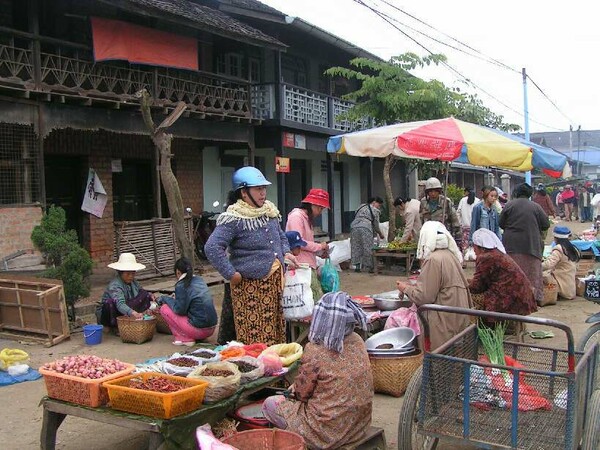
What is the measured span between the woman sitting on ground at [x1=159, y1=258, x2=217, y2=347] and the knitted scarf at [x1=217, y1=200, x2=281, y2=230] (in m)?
1.50

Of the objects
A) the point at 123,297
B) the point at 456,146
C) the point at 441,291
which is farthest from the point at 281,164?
the point at 441,291

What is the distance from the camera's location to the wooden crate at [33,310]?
7246 millimetres

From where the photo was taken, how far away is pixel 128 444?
4500mm

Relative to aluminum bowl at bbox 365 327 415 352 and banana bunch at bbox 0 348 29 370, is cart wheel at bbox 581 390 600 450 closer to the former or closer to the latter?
aluminum bowl at bbox 365 327 415 352

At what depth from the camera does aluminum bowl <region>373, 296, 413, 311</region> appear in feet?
22.1

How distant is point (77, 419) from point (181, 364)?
123 centimetres

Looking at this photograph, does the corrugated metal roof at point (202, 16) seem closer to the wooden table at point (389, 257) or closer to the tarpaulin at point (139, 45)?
the tarpaulin at point (139, 45)

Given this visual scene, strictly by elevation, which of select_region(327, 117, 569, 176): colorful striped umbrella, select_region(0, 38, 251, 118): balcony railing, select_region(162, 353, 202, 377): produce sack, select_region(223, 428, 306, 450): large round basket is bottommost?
select_region(223, 428, 306, 450): large round basket

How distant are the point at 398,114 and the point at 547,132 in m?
74.7

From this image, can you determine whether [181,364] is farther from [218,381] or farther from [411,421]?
[411,421]

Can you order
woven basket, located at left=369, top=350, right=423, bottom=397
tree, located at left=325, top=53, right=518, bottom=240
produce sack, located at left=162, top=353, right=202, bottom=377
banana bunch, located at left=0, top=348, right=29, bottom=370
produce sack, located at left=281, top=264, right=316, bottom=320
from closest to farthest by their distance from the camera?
produce sack, located at left=162, top=353, right=202, bottom=377, woven basket, located at left=369, top=350, right=423, bottom=397, produce sack, located at left=281, top=264, right=316, bottom=320, banana bunch, located at left=0, top=348, right=29, bottom=370, tree, located at left=325, top=53, right=518, bottom=240

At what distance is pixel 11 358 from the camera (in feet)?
20.2

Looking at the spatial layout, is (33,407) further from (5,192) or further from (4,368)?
(5,192)

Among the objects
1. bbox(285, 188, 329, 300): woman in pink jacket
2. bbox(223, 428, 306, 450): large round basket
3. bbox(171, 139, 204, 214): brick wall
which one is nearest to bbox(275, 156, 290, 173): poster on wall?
bbox(171, 139, 204, 214): brick wall
